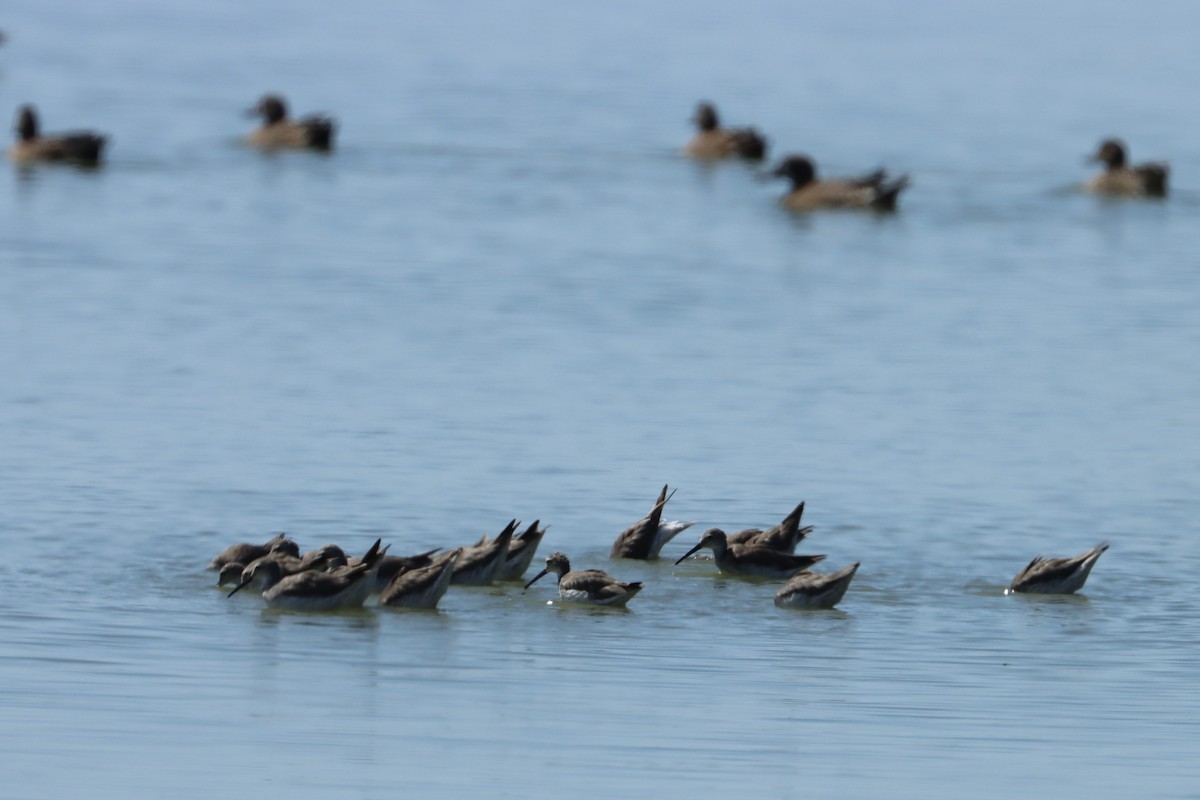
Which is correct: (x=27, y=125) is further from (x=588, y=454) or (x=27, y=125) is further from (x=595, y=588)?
(x=595, y=588)

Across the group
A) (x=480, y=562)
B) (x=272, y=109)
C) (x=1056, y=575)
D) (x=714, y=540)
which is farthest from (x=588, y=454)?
(x=272, y=109)

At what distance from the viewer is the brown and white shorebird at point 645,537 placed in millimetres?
16219

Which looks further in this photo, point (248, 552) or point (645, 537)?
point (645, 537)

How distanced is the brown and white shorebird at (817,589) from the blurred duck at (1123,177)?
1033 inches

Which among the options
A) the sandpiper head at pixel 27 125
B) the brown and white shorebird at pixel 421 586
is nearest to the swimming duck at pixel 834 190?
the sandpiper head at pixel 27 125

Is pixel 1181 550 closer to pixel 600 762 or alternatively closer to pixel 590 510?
pixel 590 510

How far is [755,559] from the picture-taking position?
16.0 meters

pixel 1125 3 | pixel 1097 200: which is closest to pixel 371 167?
pixel 1097 200

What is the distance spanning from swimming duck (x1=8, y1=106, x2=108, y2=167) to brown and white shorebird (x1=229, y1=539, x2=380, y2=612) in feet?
85.2

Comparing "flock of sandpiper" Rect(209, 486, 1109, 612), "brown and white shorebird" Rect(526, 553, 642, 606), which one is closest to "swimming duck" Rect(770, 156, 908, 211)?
"flock of sandpiper" Rect(209, 486, 1109, 612)

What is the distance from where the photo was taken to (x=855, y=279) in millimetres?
31359

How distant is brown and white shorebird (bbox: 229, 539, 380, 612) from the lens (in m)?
14.3

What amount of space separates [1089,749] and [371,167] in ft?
99.8

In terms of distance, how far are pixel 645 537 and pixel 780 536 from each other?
0.91 m
